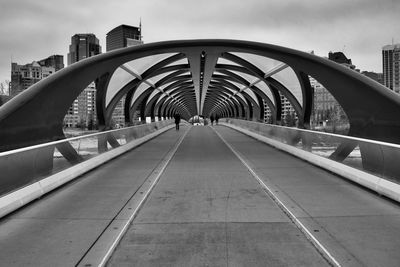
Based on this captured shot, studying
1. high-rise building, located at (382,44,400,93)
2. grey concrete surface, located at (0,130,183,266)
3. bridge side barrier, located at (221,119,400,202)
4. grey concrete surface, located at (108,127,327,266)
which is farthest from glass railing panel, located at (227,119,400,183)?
high-rise building, located at (382,44,400,93)

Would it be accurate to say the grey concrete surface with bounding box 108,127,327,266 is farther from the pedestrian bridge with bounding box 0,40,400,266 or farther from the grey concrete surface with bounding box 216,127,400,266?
the grey concrete surface with bounding box 216,127,400,266

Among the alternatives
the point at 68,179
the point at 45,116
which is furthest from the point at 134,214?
the point at 45,116

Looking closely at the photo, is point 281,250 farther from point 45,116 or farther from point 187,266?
point 45,116

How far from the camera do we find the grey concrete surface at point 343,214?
4.52 metres

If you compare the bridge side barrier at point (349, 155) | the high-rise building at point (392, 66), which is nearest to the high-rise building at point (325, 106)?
the high-rise building at point (392, 66)

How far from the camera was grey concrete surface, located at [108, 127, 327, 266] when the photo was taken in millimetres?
4324

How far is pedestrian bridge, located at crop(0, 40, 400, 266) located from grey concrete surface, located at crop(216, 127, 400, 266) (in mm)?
24

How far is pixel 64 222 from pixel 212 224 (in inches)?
86.0

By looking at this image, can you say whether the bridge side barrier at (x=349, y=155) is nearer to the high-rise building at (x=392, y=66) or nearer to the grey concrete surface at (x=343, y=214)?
the grey concrete surface at (x=343, y=214)

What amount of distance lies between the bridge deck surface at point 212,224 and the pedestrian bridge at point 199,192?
21mm

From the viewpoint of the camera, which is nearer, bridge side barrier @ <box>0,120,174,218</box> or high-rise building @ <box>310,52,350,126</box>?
bridge side barrier @ <box>0,120,174,218</box>

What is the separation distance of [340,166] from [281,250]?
6149 millimetres

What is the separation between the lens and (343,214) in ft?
20.5

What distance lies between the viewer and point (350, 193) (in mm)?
7914
